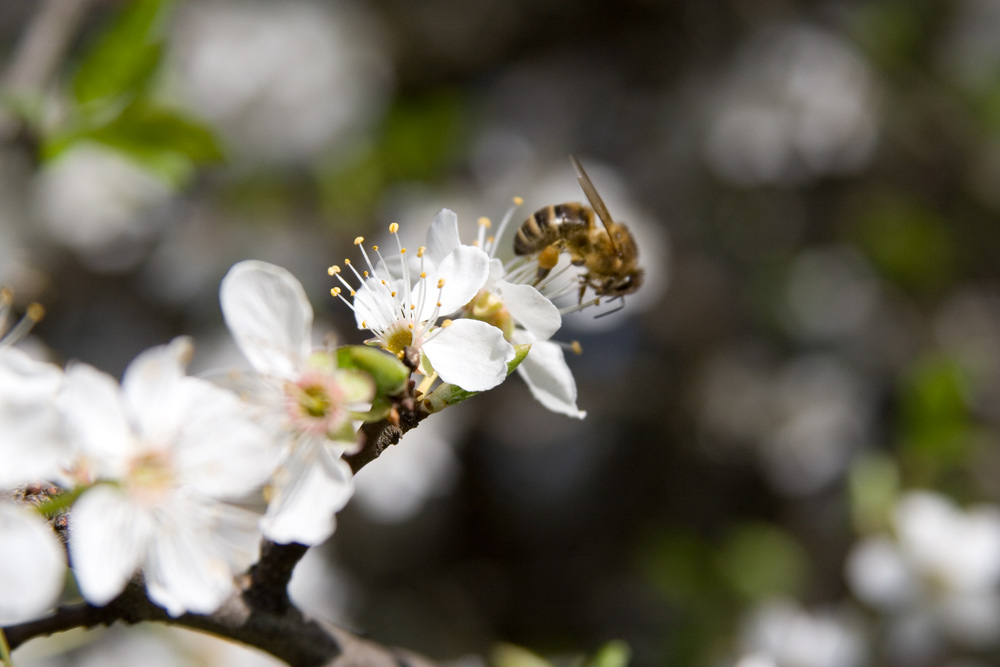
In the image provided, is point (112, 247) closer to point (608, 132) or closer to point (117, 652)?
point (117, 652)

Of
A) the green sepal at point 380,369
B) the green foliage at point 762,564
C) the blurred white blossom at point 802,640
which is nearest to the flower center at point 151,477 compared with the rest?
the green sepal at point 380,369

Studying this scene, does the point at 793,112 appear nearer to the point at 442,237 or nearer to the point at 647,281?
the point at 647,281

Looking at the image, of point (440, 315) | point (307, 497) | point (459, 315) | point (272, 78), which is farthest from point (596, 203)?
point (272, 78)

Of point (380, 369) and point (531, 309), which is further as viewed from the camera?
point (531, 309)

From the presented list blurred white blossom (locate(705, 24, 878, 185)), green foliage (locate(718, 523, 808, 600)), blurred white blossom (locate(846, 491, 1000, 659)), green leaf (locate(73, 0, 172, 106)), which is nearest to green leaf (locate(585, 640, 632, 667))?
blurred white blossom (locate(846, 491, 1000, 659))

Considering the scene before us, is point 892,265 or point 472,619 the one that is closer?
point 472,619

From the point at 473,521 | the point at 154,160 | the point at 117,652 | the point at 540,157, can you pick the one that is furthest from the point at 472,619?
the point at 154,160

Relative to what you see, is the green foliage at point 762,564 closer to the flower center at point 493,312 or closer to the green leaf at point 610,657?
the green leaf at point 610,657
